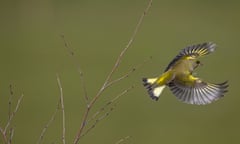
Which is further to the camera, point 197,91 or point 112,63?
point 112,63

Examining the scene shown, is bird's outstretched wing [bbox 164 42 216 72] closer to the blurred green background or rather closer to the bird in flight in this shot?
the bird in flight

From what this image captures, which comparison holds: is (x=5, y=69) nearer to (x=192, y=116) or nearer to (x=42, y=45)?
(x=42, y=45)

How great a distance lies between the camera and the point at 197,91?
104cm

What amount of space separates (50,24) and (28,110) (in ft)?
3.05

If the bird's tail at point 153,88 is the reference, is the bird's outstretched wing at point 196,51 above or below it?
above

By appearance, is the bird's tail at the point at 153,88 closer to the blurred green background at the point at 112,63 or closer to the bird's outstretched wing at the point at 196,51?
the bird's outstretched wing at the point at 196,51

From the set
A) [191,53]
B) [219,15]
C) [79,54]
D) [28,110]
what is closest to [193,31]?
[219,15]

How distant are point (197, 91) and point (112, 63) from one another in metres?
1.98

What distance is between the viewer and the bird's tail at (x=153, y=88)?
1.02m

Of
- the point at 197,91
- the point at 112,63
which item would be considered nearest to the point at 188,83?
the point at 197,91

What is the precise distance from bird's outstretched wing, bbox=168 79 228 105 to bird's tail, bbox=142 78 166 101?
0.9 inches

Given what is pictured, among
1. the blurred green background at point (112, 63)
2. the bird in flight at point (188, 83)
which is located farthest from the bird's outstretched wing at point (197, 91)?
the blurred green background at point (112, 63)

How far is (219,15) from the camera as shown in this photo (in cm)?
354

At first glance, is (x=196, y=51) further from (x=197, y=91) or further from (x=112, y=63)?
(x=112, y=63)
